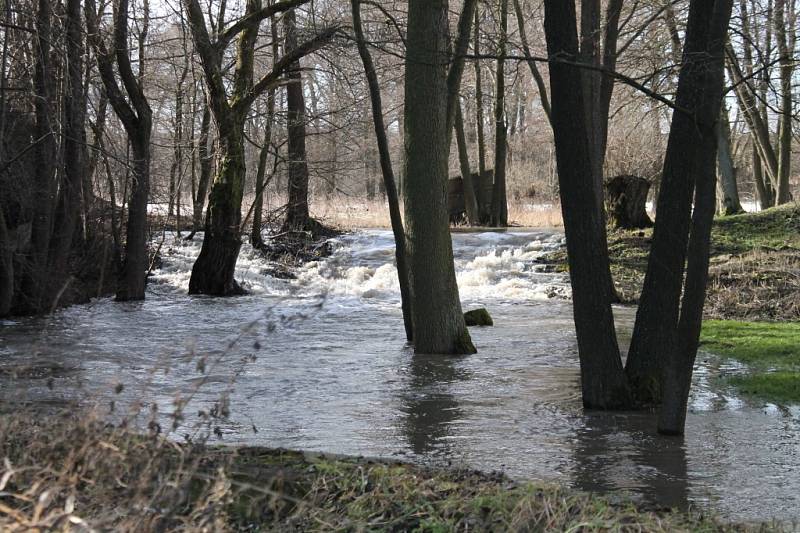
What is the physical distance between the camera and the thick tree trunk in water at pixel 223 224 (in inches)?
771

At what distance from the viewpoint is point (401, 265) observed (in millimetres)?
12883

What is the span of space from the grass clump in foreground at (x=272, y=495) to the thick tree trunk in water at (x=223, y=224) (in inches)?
554

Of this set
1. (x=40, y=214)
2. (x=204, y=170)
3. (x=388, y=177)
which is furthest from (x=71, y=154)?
(x=204, y=170)

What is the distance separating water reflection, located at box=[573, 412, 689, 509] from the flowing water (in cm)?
2

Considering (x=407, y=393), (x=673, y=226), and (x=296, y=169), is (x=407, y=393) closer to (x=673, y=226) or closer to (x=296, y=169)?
(x=673, y=226)

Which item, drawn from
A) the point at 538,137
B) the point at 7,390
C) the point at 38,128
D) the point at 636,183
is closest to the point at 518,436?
the point at 7,390

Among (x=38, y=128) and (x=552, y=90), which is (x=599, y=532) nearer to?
(x=552, y=90)

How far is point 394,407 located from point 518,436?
5.32 feet

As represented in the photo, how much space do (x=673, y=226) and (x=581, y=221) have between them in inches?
31.9

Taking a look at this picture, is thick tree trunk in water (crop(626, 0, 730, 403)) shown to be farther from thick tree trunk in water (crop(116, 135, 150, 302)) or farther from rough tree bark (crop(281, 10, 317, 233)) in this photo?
rough tree bark (crop(281, 10, 317, 233))

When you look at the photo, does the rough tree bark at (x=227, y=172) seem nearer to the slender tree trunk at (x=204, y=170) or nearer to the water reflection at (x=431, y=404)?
the slender tree trunk at (x=204, y=170)

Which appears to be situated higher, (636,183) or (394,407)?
(636,183)

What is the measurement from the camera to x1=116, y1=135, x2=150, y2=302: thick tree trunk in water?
17828 mm

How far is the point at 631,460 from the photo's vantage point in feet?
22.7
